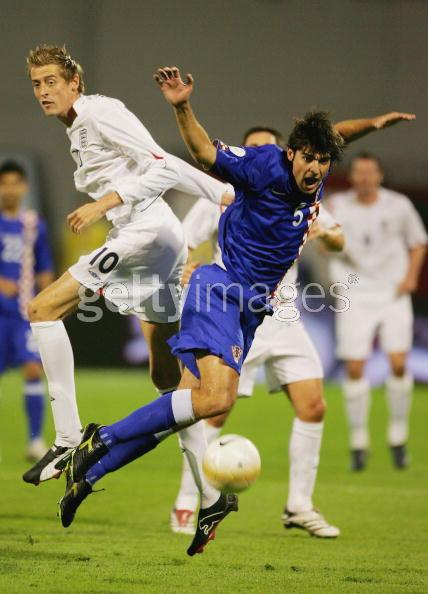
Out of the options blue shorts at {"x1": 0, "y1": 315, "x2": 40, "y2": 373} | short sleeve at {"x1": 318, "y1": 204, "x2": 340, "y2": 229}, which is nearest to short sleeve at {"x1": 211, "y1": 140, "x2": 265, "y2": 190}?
short sleeve at {"x1": 318, "y1": 204, "x2": 340, "y2": 229}

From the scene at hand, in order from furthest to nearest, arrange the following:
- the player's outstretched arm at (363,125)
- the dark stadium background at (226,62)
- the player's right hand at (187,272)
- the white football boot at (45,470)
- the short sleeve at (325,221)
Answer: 1. the dark stadium background at (226,62)
2. the short sleeve at (325,221)
3. the player's right hand at (187,272)
4. the player's outstretched arm at (363,125)
5. the white football boot at (45,470)

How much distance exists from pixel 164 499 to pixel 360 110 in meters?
11.1

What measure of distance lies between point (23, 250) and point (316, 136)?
5.46m

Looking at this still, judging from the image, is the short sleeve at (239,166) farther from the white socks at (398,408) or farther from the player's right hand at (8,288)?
the white socks at (398,408)


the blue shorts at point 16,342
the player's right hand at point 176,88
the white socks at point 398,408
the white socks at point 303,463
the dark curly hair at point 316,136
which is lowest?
the white socks at point 398,408

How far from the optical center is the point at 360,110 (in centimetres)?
1798

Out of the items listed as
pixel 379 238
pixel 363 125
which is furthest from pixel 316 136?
pixel 379 238

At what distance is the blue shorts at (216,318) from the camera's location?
545 centimetres

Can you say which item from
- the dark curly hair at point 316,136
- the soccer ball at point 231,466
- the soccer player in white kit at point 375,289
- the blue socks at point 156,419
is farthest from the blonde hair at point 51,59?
the soccer player in white kit at point 375,289

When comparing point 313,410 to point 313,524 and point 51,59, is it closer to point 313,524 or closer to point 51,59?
point 313,524

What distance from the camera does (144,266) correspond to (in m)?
6.04

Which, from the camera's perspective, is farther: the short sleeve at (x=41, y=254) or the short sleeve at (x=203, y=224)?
the short sleeve at (x=41, y=254)

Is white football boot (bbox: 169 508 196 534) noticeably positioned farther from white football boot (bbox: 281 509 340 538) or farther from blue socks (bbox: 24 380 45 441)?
blue socks (bbox: 24 380 45 441)

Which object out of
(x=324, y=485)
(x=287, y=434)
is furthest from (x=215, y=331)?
(x=287, y=434)
